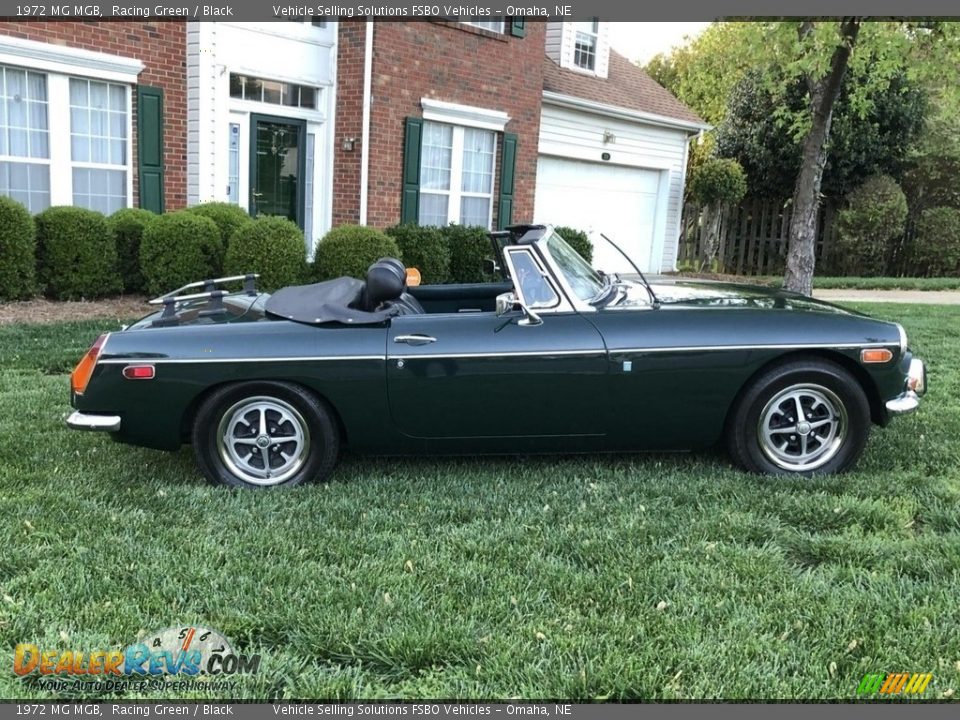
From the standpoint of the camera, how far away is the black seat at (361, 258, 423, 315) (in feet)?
14.2

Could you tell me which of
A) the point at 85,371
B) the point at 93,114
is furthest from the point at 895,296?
the point at 85,371

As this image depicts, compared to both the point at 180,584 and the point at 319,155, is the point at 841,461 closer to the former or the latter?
the point at 180,584

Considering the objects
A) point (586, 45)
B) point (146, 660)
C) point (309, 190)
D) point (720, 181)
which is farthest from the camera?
point (720, 181)

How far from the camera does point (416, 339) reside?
167 inches

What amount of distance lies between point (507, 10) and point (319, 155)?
388 centimetres

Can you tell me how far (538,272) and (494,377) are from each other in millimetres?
609

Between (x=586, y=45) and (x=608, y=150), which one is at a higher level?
(x=586, y=45)

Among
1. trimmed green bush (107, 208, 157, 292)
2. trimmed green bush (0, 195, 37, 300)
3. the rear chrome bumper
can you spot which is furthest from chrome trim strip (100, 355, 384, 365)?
trimmed green bush (107, 208, 157, 292)

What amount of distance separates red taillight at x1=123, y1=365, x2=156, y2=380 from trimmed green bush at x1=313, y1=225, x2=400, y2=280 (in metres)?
6.63

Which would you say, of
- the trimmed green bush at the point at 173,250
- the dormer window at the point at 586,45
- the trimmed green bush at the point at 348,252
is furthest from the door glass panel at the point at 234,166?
the dormer window at the point at 586,45

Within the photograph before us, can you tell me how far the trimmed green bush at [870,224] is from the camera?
18.9m

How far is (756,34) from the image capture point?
8805 millimetres

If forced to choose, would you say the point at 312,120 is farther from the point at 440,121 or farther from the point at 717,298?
the point at 717,298

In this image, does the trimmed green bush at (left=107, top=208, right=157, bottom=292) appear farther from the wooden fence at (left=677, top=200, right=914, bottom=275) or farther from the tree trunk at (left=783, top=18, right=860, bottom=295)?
the wooden fence at (left=677, top=200, right=914, bottom=275)
